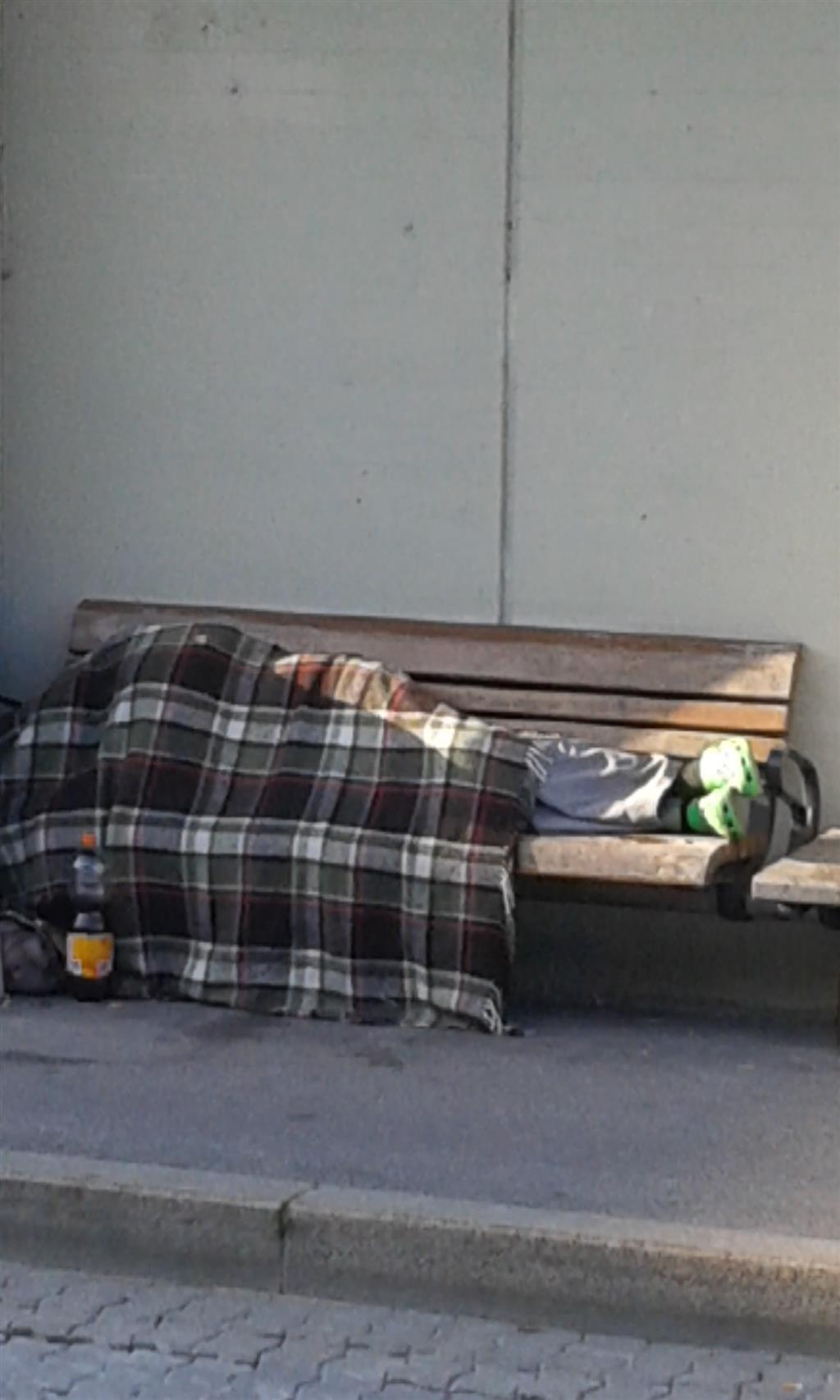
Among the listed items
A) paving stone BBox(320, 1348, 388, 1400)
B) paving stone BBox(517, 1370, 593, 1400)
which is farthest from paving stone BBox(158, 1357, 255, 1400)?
paving stone BBox(517, 1370, 593, 1400)

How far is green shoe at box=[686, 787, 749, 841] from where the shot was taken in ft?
20.7

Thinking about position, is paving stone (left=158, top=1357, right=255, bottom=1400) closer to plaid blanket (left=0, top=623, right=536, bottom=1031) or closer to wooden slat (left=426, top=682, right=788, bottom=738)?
plaid blanket (left=0, top=623, right=536, bottom=1031)

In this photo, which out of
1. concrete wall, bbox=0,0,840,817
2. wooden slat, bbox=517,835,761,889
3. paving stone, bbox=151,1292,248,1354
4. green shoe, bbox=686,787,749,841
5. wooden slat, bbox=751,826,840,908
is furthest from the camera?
concrete wall, bbox=0,0,840,817

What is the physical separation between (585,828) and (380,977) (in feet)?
2.17

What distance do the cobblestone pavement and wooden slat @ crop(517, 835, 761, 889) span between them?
1.83m

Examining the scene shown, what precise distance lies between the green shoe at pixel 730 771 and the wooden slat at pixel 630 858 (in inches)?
5.6

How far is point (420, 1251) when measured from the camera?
15.0ft

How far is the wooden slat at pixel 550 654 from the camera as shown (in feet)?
22.1

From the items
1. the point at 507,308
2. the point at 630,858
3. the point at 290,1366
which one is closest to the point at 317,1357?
the point at 290,1366

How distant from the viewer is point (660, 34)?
6.82 m

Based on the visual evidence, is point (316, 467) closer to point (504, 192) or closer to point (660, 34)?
point (504, 192)

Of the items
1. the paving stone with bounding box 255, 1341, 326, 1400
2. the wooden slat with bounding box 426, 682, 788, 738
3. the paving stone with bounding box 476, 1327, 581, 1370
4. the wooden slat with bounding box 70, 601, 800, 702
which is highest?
the wooden slat with bounding box 70, 601, 800, 702

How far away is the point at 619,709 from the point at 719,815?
0.60 meters

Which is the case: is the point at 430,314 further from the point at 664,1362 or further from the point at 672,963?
the point at 664,1362
